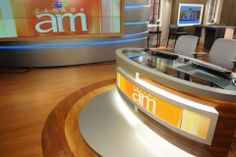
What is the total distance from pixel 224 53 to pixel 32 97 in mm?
3365

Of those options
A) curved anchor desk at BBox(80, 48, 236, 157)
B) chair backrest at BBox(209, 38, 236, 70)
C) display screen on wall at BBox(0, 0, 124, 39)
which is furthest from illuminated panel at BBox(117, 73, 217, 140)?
display screen on wall at BBox(0, 0, 124, 39)

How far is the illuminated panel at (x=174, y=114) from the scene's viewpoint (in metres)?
1.33

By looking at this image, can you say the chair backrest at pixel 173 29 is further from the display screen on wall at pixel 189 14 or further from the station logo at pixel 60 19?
the station logo at pixel 60 19

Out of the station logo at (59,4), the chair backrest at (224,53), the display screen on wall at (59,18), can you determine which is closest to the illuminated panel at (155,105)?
the chair backrest at (224,53)

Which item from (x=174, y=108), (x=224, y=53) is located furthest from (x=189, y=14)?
(x=174, y=108)

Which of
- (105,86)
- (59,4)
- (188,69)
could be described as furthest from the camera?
(59,4)

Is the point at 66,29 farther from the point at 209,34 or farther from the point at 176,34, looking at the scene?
the point at 209,34

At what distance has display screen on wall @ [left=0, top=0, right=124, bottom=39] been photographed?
4.12 m

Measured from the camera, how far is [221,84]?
1.42m

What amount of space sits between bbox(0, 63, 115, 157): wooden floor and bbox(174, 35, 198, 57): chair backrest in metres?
1.66

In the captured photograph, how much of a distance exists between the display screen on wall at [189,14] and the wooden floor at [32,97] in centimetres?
505

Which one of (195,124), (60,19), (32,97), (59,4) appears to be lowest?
(32,97)

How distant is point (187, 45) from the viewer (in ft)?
10.7

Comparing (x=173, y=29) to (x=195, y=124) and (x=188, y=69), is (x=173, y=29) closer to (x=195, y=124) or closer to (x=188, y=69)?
(x=188, y=69)
